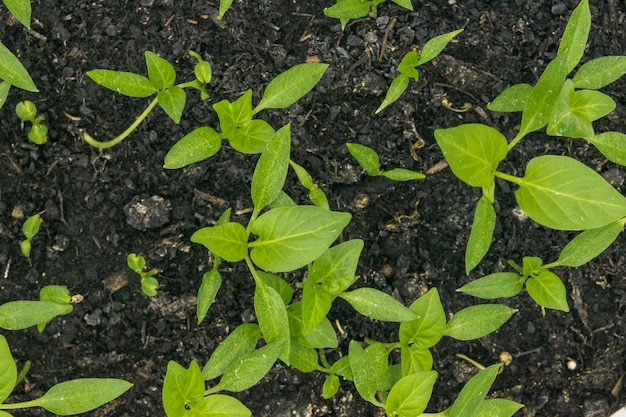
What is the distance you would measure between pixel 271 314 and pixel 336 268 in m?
0.17

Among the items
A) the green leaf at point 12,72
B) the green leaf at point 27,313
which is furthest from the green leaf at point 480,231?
the green leaf at point 12,72

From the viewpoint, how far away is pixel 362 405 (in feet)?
5.12

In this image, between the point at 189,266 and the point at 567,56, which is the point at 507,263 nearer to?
the point at 567,56

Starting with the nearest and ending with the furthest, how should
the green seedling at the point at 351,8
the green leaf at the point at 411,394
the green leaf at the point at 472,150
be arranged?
the green leaf at the point at 472,150
the green leaf at the point at 411,394
the green seedling at the point at 351,8

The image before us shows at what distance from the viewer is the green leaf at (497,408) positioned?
1.40 meters

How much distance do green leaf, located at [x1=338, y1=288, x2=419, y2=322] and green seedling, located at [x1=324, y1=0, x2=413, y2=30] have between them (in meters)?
0.65

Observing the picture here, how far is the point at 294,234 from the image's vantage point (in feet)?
4.11

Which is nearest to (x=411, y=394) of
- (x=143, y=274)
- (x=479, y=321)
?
(x=479, y=321)

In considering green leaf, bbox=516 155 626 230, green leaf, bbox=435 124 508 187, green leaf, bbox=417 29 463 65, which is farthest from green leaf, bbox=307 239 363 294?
green leaf, bbox=417 29 463 65

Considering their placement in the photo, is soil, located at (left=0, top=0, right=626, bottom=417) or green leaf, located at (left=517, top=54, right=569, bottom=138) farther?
soil, located at (left=0, top=0, right=626, bottom=417)

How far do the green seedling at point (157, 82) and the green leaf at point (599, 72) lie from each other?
869mm

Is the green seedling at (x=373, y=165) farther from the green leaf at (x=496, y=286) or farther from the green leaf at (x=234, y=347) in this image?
the green leaf at (x=234, y=347)

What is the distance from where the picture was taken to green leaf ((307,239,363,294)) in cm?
133

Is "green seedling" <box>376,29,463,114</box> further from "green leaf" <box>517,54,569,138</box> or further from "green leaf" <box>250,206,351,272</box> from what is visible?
"green leaf" <box>250,206,351,272</box>
